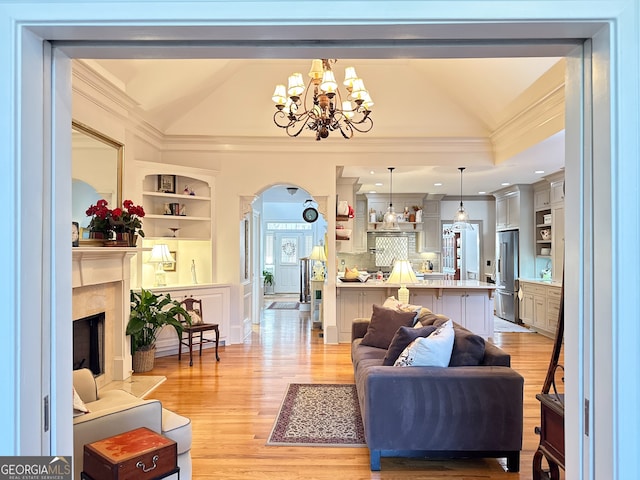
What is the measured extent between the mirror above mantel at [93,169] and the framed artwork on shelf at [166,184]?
3.85 feet

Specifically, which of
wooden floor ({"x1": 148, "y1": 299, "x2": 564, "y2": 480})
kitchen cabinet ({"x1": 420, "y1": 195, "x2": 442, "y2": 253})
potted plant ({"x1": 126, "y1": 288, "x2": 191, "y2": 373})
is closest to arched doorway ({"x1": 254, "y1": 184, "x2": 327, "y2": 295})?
kitchen cabinet ({"x1": 420, "y1": 195, "x2": 442, "y2": 253})

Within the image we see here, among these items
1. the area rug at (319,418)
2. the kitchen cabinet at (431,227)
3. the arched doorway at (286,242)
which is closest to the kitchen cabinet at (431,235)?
the kitchen cabinet at (431,227)

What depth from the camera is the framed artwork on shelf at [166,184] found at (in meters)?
5.84

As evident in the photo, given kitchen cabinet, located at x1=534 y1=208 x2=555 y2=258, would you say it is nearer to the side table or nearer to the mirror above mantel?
the side table

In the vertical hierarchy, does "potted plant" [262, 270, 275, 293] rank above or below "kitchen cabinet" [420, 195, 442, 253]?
below

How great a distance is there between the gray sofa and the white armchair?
44.2 inches

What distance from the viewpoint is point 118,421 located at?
223 centimetres

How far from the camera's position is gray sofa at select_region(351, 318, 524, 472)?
2666 mm

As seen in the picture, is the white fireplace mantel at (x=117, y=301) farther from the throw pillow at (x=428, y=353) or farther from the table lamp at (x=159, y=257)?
the throw pillow at (x=428, y=353)

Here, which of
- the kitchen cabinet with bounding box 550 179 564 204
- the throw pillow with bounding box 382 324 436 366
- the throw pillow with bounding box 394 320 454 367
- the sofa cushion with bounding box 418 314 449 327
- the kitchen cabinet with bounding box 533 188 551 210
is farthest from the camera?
the kitchen cabinet with bounding box 533 188 551 210

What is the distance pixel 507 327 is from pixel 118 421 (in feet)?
23.0

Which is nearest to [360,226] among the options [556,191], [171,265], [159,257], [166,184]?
[556,191]

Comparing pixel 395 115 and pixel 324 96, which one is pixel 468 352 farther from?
pixel 395 115

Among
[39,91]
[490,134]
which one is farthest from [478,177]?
[39,91]
